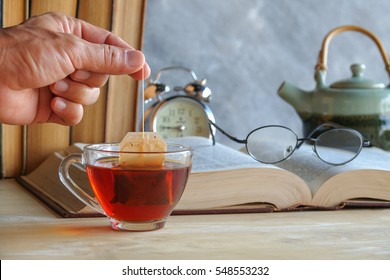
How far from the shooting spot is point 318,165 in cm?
116

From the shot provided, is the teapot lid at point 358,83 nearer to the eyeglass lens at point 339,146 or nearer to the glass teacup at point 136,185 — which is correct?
the eyeglass lens at point 339,146

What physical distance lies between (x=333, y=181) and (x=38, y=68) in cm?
49

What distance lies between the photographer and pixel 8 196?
117 cm

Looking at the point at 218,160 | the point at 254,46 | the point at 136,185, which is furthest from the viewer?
the point at 254,46

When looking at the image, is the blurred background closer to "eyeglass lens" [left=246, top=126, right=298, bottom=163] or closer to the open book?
"eyeglass lens" [left=246, top=126, right=298, bottom=163]

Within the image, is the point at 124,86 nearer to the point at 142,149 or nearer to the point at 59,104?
the point at 59,104

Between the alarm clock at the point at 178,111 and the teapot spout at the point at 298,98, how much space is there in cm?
21

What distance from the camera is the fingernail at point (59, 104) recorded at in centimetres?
108

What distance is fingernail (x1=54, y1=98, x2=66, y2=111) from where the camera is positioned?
1084mm

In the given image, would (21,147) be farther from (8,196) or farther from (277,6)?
(277,6)

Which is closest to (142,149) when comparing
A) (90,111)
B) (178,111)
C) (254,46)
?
(90,111)

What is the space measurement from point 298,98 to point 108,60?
0.84 m

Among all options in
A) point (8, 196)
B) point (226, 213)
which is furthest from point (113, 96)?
point (226, 213)

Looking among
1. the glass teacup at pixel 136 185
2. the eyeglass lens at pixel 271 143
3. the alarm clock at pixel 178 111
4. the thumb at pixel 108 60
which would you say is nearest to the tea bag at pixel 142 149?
the glass teacup at pixel 136 185
